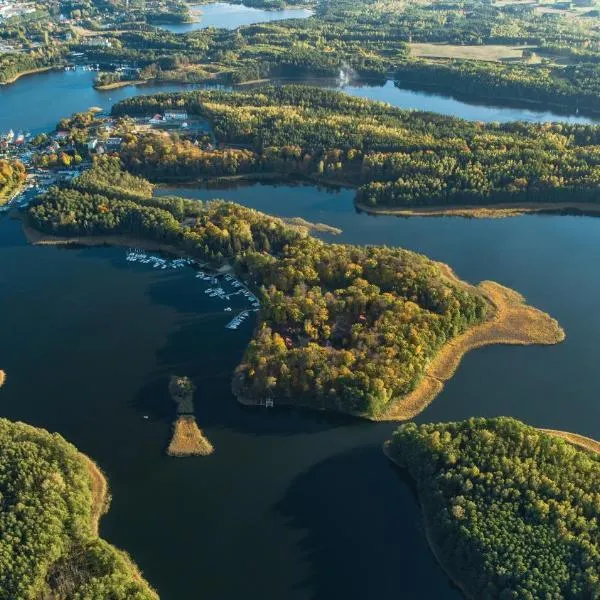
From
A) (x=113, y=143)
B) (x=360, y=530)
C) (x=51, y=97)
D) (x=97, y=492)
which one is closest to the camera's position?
(x=360, y=530)

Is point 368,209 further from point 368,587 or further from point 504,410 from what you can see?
point 368,587

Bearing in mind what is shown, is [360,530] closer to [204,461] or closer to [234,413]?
[204,461]

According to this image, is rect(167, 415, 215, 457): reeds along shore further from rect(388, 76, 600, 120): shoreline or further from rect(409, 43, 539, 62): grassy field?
rect(409, 43, 539, 62): grassy field

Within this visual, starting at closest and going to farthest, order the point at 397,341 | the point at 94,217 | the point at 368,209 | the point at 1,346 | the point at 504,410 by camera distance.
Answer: the point at 504,410 → the point at 397,341 → the point at 1,346 → the point at 94,217 → the point at 368,209

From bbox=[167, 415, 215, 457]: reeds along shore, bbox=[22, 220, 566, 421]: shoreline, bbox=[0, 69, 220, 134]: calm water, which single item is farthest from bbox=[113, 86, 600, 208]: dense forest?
bbox=[167, 415, 215, 457]: reeds along shore

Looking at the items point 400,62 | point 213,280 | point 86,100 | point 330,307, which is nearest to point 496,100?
point 400,62

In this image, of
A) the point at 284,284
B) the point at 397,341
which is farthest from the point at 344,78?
the point at 397,341
